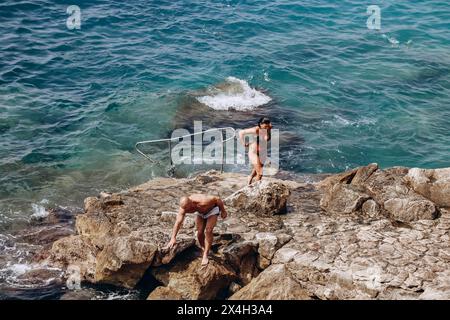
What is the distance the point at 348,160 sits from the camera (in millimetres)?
20359

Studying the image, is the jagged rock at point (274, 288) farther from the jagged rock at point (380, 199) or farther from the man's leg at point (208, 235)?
the jagged rock at point (380, 199)

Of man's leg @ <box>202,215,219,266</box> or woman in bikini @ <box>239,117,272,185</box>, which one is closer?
man's leg @ <box>202,215,219,266</box>

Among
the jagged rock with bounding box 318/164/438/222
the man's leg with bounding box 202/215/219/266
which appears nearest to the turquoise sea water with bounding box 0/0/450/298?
the jagged rock with bounding box 318/164/438/222

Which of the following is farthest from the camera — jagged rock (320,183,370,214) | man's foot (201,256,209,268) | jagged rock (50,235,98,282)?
jagged rock (320,183,370,214)

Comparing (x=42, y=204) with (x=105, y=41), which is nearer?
(x=42, y=204)

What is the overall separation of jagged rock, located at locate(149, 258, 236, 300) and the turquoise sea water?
6671mm

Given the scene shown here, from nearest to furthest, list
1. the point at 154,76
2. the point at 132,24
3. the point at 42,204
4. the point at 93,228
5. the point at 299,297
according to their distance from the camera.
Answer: the point at 299,297 < the point at 93,228 < the point at 42,204 < the point at 154,76 < the point at 132,24

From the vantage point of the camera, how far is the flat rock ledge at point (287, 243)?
10.3 m

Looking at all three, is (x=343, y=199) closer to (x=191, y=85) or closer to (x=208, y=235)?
(x=208, y=235)

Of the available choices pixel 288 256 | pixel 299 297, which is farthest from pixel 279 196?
pixel 299 297

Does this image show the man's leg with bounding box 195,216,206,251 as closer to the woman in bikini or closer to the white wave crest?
the woman in bikini

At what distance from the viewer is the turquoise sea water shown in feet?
63.1
